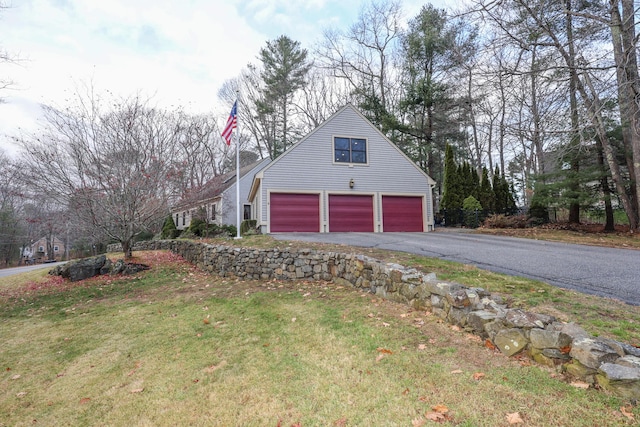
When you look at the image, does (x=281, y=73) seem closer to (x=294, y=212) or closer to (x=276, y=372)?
(x=294, y=212)

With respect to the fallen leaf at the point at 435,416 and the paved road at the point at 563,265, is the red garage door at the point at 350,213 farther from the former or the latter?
the fallen leaf at the point at 435,416

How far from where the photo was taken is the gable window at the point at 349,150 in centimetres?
1402

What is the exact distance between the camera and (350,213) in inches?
545

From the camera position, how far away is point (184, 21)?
32.8 ft

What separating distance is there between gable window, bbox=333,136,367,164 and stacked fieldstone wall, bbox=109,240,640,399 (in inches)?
309

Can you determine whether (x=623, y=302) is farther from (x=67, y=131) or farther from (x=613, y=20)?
(x=67, y=131)

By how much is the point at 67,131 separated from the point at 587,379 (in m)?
11.7

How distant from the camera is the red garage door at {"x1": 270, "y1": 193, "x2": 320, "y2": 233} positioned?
42.5 ft

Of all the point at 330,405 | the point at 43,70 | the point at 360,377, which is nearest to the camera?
the point at 330,405

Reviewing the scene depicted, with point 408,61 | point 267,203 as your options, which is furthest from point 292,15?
point 408,61

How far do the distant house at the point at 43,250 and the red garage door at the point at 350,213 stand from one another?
112 feet

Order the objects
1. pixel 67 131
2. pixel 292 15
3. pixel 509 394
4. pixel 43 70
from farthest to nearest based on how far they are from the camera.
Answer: pixel 292 15, pixel 67 131, pixel 43 70, pixel 509 394

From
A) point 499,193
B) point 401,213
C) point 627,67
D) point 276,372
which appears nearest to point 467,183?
point 499,193

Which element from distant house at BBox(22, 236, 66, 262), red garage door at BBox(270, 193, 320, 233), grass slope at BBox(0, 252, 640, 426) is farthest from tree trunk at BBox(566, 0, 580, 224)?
distant house at BBox(22, 236, 66, 262)
